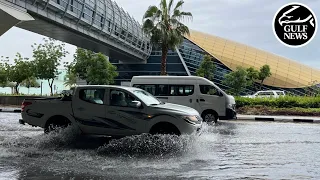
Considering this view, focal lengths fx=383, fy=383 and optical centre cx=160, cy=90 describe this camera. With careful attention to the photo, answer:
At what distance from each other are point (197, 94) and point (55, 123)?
27.8ft

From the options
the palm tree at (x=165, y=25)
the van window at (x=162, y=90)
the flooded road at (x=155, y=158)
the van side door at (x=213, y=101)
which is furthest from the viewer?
the palm tree at (x=165, y=25)

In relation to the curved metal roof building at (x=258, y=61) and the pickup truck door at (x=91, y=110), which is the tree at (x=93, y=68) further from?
the pickup truck door at (x=91, y=110)


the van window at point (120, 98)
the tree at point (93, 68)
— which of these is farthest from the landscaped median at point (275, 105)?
the tree at point (93, 68)

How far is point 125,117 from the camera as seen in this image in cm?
1009

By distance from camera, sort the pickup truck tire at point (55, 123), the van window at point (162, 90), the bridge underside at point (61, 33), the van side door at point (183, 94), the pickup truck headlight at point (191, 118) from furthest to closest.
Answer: the bridge underside at point (61, 33), the van window at point (162, 90), the van side door at point (183, 94), the pickup truck tire at point (55, 123), the pickup truck headlight at point (191, 118)

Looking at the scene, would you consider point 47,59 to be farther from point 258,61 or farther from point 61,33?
point 258,61

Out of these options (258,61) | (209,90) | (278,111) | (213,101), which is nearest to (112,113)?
(213,101)

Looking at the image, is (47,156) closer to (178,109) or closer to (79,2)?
(178,109)

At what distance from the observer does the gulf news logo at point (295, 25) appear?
2840cm

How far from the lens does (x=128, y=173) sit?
285 inches

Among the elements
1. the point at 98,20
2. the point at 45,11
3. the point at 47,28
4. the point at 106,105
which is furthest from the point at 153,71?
the point at 106,105

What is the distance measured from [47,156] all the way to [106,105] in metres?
2.16

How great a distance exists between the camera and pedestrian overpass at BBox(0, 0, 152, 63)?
22.5m

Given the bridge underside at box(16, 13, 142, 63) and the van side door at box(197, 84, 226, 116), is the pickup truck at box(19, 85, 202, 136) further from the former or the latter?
the bridge underside at box(16, 13, 142, 63)
